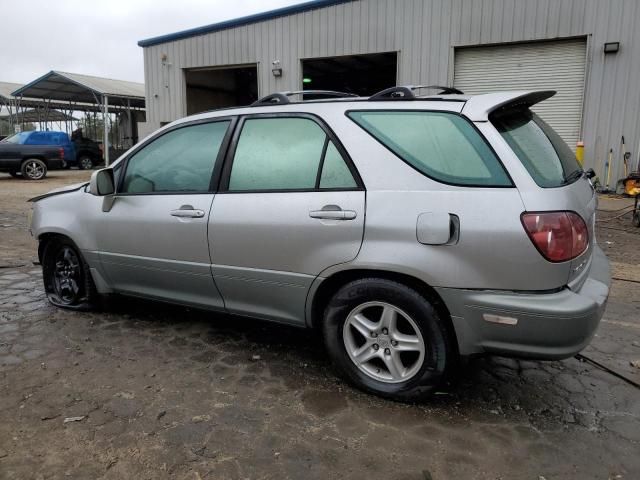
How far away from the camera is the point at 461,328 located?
8.63 feet

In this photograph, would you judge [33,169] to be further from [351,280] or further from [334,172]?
[351,280]

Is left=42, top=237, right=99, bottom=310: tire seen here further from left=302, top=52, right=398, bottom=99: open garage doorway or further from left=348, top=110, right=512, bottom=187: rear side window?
left=302, top=52, right=398, bottom=99: open garage doorway

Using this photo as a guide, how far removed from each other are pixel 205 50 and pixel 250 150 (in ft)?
46.2

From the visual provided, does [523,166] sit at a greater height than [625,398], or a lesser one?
greater

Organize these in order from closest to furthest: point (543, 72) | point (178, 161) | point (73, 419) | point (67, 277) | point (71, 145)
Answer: point (73, 419)
point (178, 161)
point (67, 277)
point (543, 72)
point (71, 145)

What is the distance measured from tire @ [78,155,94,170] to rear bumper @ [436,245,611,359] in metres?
24.0

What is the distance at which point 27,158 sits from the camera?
1777cm

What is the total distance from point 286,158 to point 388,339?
1218 millimetres

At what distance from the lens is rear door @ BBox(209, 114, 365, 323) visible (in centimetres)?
291

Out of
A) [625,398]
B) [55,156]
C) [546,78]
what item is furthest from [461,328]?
[55,156]

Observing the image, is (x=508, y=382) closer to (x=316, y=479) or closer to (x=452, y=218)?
(x=452, y=218)

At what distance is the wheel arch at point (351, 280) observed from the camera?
272 centimetres

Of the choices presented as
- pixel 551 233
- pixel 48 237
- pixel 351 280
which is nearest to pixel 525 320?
pixel 551 233

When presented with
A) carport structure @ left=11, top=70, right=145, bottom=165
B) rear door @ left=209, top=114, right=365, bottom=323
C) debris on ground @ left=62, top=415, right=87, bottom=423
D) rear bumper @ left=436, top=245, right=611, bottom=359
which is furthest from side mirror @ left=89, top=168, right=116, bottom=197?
carport structure @ left=11, top=70, right=145, bottom=165
